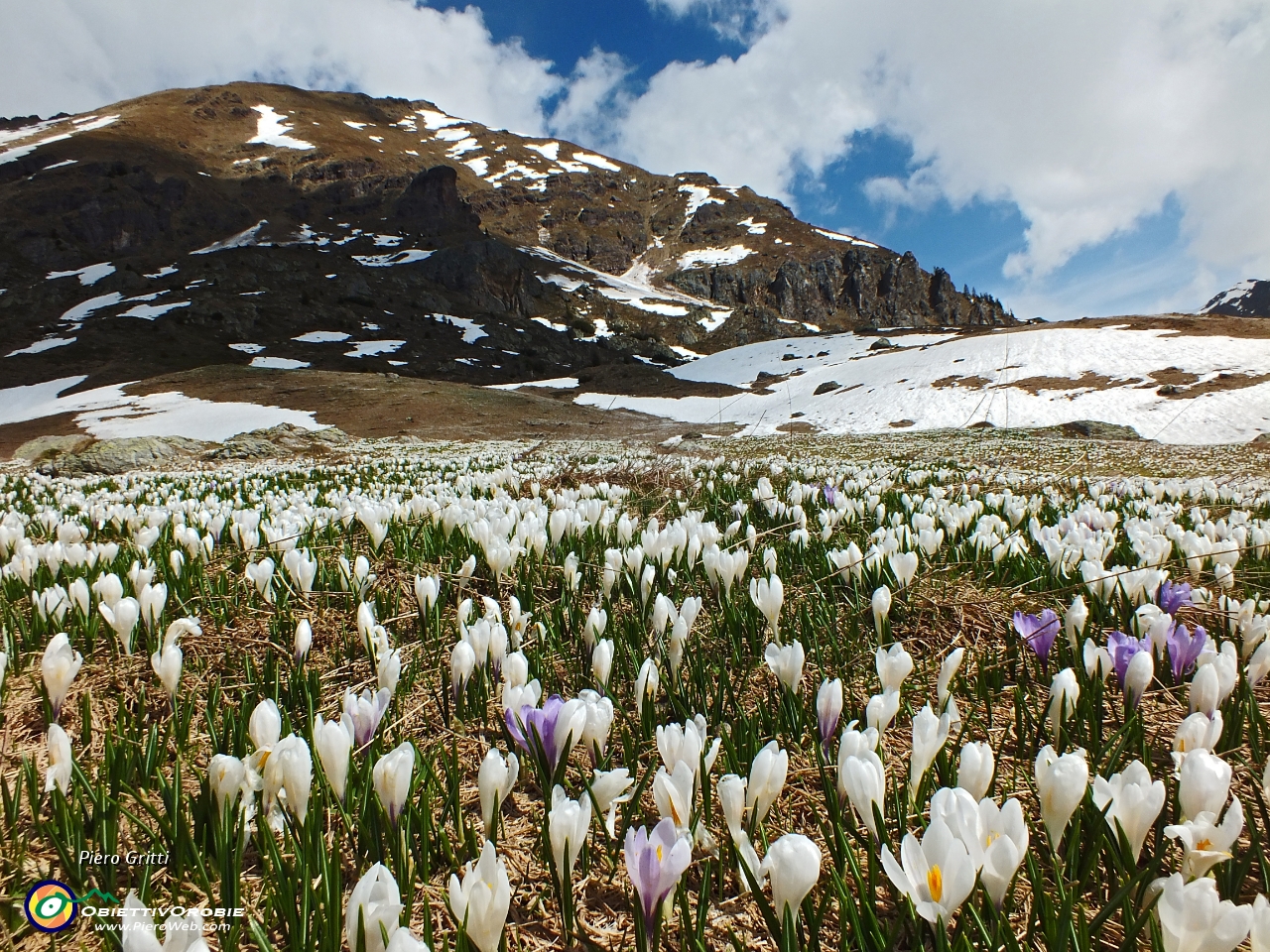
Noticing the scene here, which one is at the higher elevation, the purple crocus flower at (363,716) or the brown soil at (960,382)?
the brown soil at (960,382)

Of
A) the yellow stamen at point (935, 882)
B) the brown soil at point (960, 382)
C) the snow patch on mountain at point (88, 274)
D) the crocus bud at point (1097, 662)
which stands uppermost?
the snow patch on mountain at point (88, 274)

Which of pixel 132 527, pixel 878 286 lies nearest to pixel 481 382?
pixel 132 527

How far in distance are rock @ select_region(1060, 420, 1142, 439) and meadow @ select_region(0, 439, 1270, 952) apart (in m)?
21.5

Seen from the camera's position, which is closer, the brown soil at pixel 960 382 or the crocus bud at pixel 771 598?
the crocus bud at pixel 771 598

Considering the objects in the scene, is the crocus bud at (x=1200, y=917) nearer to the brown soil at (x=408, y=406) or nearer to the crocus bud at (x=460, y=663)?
the crocus bud at (x=460, y=663)

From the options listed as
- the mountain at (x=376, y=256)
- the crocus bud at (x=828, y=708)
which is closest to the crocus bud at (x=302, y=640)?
the crocus bud at (x=828, y=708)

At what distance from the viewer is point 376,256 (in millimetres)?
86875

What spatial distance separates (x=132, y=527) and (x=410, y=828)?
416 centimetres

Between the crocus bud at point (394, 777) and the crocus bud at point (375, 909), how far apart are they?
0.25 metres

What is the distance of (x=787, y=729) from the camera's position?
64.8 inches

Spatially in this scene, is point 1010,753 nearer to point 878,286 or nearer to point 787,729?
point 787,729

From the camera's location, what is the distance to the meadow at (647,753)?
0.94 m

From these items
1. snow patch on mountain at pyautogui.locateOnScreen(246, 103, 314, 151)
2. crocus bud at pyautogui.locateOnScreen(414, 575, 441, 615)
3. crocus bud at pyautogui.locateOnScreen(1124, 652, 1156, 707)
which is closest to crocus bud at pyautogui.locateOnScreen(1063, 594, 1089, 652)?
crocus bud at pyautogui.locateOnScreen(1124, 652, 1156, 707)

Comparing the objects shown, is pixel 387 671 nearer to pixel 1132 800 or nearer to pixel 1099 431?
pixel 1132 800
